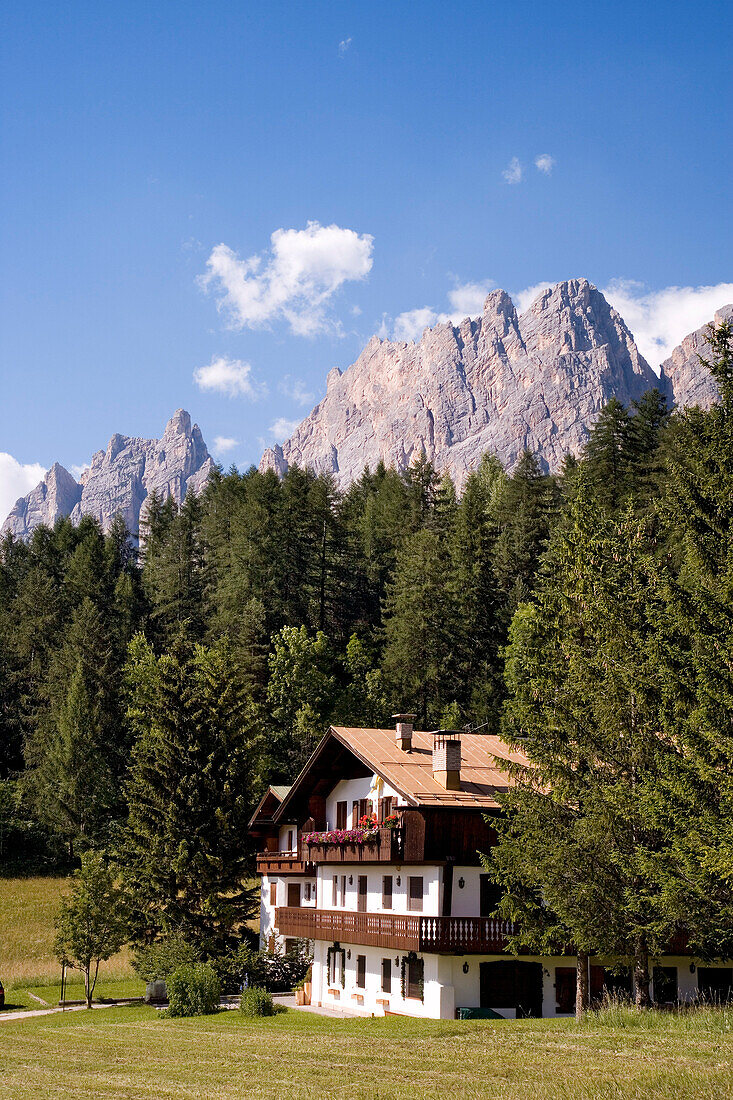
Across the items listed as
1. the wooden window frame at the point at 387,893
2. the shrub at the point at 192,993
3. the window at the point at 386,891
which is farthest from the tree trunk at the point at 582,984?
the shrub at the point at 192,993

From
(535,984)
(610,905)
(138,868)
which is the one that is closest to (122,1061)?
(610,905)

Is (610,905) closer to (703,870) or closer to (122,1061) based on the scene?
(703,870)

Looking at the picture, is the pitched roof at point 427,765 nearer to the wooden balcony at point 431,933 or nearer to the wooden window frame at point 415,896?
the wooden window frame at point 415,896

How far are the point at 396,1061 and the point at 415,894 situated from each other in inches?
547

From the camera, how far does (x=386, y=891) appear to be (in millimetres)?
34688

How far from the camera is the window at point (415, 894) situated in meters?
32.4

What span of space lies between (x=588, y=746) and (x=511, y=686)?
3443mm

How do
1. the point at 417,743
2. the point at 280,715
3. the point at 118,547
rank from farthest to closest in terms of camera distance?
the point at 118,547, the point at 280,715, the point at 417,743

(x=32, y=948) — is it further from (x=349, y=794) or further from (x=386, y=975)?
(x=386, y=975)

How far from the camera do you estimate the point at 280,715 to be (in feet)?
208

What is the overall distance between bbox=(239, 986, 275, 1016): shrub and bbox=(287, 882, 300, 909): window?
503 inches

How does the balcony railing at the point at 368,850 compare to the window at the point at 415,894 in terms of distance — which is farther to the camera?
the window at the point at 415,894

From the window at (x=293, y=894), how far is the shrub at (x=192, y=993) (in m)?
10.9

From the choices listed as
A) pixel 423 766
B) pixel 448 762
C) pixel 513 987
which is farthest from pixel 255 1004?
pixel 448 762
